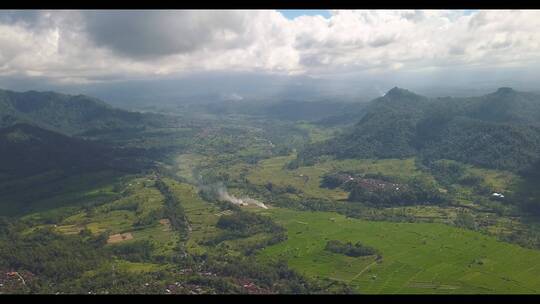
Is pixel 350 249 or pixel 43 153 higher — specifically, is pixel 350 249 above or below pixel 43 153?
below

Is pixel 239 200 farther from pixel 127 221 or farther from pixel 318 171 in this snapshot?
pixel 318 171

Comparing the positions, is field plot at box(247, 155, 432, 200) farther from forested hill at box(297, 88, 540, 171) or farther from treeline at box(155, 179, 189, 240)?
treeline at box(155, 179, 189, 240)

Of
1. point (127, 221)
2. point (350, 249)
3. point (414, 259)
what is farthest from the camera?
point (127, 221)

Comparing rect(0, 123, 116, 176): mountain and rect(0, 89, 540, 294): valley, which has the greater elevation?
rect(0, 123, 116, 176): mountain

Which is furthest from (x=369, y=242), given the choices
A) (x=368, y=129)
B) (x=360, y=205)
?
(x=368, y=129)

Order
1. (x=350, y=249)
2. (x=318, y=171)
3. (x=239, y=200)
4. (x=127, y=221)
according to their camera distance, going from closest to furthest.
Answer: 1. (x=350, y=249)
2. (x=127, y=221)
3. (x=239, y=200)
4. (x=318, y=171)

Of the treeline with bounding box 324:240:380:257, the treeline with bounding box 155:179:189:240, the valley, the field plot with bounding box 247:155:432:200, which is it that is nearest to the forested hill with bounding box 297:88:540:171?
the valley

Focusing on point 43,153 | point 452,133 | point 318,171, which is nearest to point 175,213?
point 318,171

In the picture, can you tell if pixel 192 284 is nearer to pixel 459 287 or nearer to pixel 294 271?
Answer: pixel 294 271
